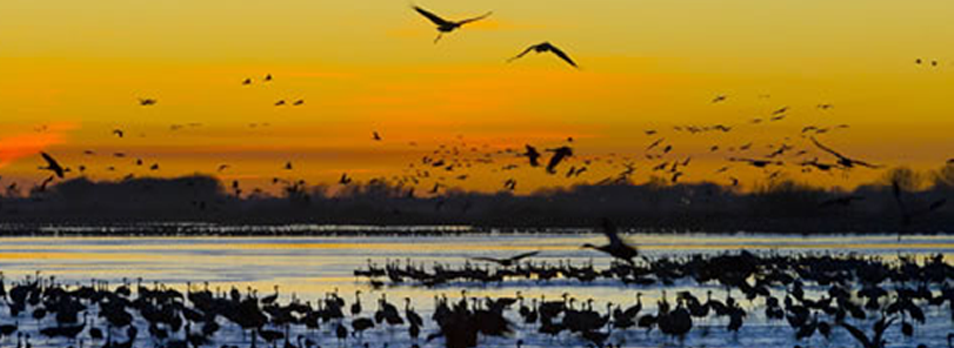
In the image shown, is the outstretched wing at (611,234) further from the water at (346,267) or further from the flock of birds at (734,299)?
the water at (346,267)

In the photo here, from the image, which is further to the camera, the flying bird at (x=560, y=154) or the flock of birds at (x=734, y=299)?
the flock of birds at (x=734, y=299)

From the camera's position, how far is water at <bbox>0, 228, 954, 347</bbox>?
4072cm

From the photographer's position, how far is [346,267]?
84.8 metres

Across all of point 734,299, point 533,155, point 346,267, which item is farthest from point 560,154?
point 346,267

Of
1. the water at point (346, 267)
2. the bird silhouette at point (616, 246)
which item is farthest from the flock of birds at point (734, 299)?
the water at point (346, 267)

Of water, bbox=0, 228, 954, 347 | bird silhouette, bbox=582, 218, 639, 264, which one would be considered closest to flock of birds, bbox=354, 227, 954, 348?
bird silhouette, bbox=582, 218, 639, 264

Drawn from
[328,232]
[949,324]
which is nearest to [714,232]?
[328,232]

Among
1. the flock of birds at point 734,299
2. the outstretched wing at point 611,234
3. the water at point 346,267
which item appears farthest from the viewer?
the water at point 346,267

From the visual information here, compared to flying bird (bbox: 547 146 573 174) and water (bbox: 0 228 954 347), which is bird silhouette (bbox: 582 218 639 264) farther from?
water (bbox: 0 228 954 347)

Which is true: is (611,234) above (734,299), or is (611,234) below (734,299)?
below

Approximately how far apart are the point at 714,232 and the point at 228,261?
7833 centimetres

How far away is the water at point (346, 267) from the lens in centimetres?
4072

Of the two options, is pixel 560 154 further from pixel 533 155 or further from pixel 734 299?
pixel 734 299

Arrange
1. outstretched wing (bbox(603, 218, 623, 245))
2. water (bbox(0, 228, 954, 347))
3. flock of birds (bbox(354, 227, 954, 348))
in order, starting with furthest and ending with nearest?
water (bbox(0, 228, 954, 347)) < flock of birds (bbox(354, 227, 954, 348)) < outstretched wing (bbox(603, 218, 623, 245))
